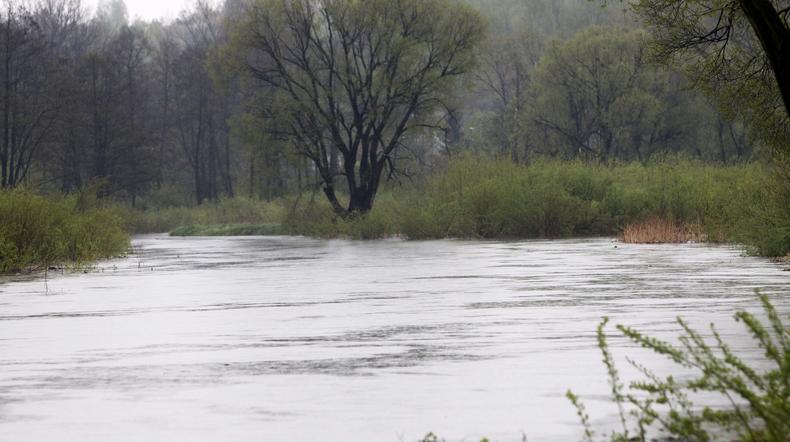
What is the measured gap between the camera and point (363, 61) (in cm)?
5625

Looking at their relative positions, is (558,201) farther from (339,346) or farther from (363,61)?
(339,346)

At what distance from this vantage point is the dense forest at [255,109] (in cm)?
5925

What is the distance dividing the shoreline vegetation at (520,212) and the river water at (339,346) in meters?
2.30

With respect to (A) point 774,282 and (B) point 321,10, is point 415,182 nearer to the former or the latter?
(B) point 321,10

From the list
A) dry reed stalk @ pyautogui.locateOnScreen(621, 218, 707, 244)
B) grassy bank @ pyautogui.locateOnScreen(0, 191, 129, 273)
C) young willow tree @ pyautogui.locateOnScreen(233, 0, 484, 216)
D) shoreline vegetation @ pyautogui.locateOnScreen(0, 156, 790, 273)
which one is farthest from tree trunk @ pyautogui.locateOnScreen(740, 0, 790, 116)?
young willow tree @ pyautogui.locateOnScreen(233, 0, 484, 216)

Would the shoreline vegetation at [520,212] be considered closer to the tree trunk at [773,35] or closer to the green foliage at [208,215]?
the green foliage at [208,215]

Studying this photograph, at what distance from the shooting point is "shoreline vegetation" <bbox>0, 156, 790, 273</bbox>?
28.1 m

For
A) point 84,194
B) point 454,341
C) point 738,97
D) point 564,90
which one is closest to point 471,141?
point 564,90

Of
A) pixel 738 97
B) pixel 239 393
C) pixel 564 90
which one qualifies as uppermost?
pixel 564 90

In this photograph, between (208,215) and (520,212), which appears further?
(208,215)

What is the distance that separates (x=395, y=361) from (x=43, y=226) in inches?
757

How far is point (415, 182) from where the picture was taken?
58.5 m

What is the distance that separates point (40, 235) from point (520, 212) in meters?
20.1

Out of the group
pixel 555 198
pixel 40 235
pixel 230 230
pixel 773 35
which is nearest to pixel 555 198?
pixel 555 198
